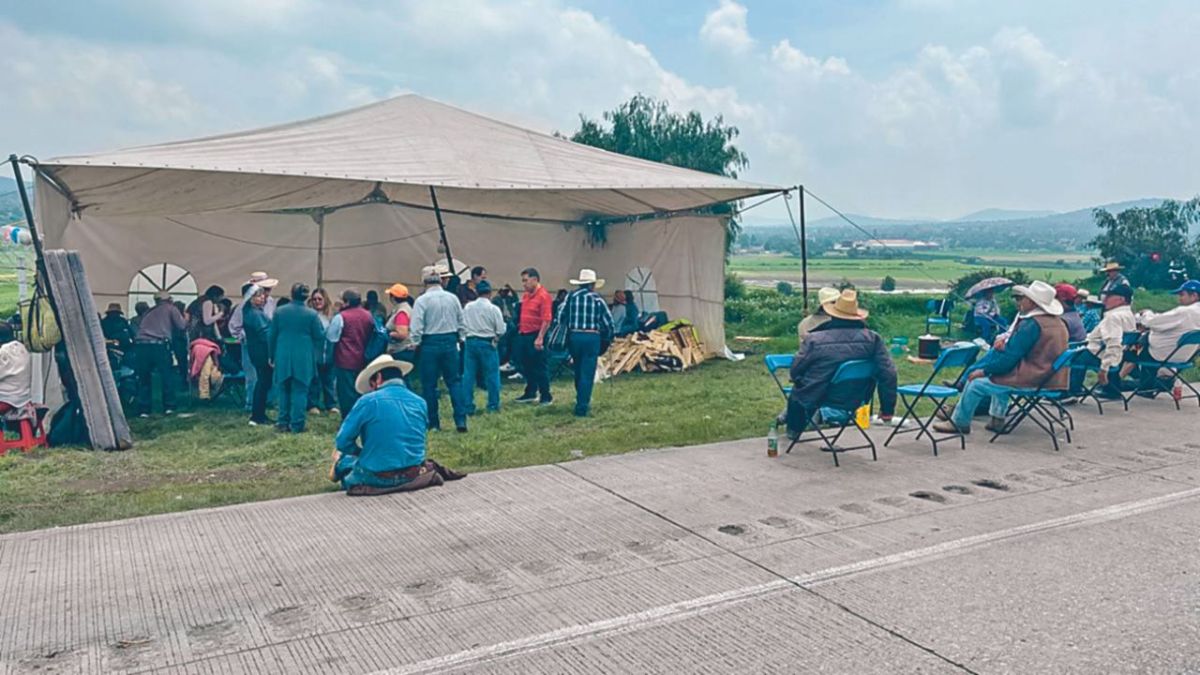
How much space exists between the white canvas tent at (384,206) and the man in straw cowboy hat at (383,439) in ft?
15.9

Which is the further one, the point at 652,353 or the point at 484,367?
the point at 652,353

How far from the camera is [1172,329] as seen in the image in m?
10.2

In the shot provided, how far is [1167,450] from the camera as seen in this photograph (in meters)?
7.93

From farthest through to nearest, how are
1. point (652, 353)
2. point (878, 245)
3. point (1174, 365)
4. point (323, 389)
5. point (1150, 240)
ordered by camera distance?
point (1150, 240)
point (878, 245)
point (652, 353)
point (323, 389)
point (1174, 365)

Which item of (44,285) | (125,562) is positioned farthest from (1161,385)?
(44,285)

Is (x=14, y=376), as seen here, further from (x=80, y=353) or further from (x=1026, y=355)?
(x=1026, y=355)

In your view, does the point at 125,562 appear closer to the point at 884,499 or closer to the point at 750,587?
the point at 750,587

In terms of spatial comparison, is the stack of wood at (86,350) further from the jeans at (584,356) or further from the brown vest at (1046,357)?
the brown vest at (1046,357)

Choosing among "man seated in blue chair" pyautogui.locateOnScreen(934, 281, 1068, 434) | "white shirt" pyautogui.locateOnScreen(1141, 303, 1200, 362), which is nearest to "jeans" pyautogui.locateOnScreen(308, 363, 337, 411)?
"man seated in blue chair" pyautogui.locateOnScreen(934, 281, 1068, 434)

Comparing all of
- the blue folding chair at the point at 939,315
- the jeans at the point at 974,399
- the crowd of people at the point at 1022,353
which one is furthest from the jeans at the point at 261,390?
the blue folding chair at the point at 939,315

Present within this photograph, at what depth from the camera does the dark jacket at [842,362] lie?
23.9 feet

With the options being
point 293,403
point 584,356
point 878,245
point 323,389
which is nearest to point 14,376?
point 293,403

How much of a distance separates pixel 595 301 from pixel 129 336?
5.64 meters

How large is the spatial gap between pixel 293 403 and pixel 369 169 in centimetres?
321
